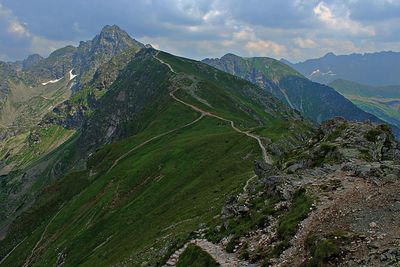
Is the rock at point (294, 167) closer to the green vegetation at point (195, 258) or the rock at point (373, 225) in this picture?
the green vegetation at point (195, 258)

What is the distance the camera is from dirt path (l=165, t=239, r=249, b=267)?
35.7m

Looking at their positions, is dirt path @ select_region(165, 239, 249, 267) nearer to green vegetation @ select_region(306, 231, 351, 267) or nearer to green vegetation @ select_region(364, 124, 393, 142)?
green vegetation @ select_region(306, 231, 351, 267)

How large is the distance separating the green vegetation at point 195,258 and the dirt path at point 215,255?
538 millimetres

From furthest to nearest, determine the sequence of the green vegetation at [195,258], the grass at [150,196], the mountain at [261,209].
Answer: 1. the grass at [150,196]
2. the green vegetation at [195,258]
3. the mountain at [261,209]

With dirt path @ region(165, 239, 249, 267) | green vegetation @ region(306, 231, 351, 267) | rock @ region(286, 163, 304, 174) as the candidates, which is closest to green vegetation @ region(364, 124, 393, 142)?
rock @ region(286, 163, 304, 174)

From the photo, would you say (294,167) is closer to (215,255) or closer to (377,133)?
(377,133)

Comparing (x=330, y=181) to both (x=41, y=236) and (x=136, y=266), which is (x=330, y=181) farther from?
(x=41, y=236)

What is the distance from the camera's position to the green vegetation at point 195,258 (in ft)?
123

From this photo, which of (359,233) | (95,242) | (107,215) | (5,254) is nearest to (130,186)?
(107,215)

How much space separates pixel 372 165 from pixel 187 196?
70.3 m

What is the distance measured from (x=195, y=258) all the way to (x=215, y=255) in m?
2.28

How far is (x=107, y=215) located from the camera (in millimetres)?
132750

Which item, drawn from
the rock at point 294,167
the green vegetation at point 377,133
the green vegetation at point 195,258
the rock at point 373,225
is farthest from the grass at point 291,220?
the green vegetation at point 377,133

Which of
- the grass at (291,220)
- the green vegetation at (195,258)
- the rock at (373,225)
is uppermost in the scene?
the rock at (373,225)
